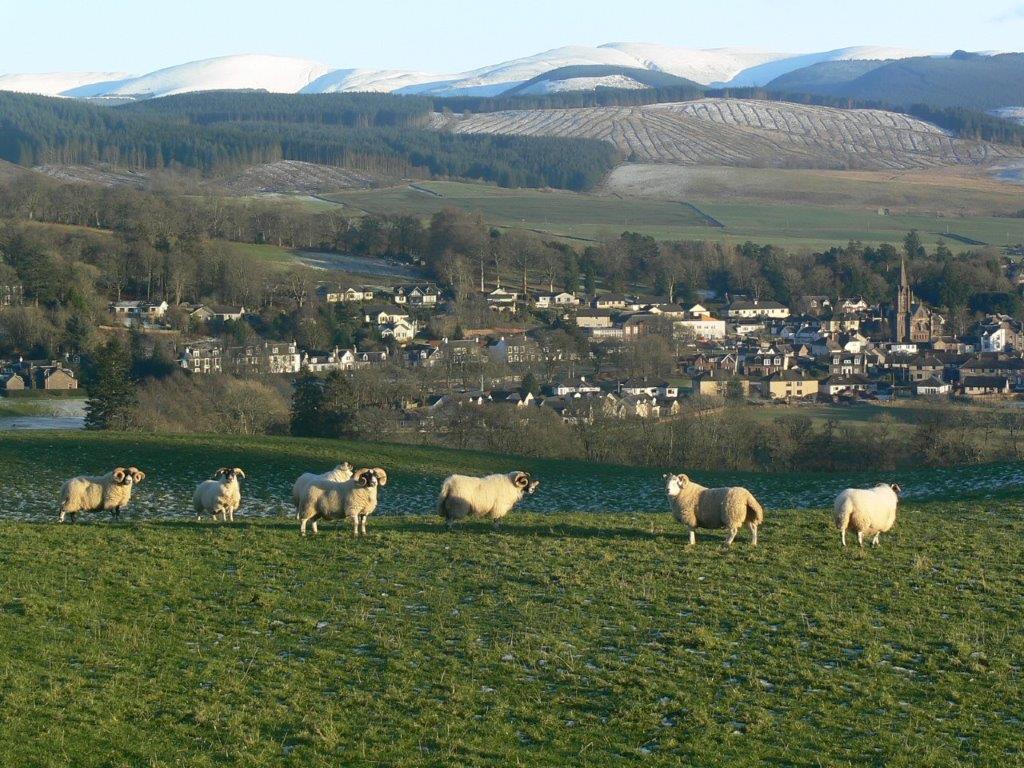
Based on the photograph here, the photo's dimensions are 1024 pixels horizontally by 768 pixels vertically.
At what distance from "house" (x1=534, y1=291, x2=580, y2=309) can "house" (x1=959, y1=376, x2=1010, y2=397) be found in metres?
32.6

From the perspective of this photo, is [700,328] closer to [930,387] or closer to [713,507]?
[930,387]

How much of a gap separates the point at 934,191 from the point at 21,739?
197 meters

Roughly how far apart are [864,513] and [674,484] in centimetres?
244

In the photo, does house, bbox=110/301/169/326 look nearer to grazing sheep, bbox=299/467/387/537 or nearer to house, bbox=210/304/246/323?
house, bbox=210/304/246/323

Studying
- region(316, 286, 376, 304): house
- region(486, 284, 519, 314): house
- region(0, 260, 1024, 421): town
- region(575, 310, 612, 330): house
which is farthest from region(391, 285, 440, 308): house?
region(575, 310, 612, 330): house

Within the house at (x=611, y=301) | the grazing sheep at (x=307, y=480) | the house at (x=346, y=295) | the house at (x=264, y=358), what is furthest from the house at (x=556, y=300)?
the grazing sheep at (x=307, y=480)

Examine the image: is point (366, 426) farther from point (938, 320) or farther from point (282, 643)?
point (938, 320)

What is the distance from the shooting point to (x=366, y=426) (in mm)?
51531

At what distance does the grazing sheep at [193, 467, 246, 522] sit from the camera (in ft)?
70.1

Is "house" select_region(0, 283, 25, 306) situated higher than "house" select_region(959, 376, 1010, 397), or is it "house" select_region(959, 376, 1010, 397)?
"house" select_region(0, 283, 25, 306)

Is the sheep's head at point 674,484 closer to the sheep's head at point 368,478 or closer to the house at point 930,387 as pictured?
the sheep's head at point 368,478

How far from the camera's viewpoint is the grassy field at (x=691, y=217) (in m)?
149

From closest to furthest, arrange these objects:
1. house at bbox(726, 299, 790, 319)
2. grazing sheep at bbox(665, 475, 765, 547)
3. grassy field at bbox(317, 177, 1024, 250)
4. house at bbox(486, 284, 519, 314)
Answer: grazing sheep at bbox(665, 475, 765, 547) < house at bbox(486, 284, 519, 314) < house at bbox(726, 299, 790, 319) < grassy field at bbox(317, 177, 1024, 250)

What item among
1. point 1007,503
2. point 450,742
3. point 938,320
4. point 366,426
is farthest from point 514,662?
point 938,320
